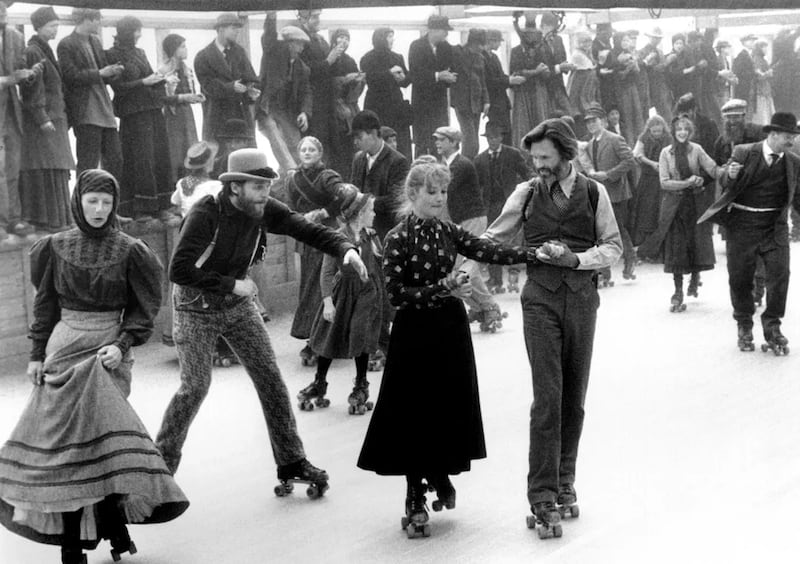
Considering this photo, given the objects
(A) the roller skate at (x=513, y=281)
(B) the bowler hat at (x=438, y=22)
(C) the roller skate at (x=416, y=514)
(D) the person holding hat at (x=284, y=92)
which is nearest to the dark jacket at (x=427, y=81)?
(B) the bowler hat at (x=438, y=22)

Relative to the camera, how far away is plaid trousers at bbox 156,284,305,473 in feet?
21.0

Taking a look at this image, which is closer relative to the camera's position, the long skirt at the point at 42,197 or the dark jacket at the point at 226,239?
the dark jacket at the point at 226,239

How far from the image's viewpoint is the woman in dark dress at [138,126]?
10977 mm

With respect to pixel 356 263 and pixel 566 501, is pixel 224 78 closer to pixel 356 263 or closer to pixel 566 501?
pixel 356 263

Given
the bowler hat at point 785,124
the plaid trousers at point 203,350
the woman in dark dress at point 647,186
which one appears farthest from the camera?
the woman in dark dress at point 647,186

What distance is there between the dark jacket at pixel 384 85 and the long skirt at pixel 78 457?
7.32 metres

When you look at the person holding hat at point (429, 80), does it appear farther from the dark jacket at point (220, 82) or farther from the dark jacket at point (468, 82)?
the dark jacket at point (220, 82)

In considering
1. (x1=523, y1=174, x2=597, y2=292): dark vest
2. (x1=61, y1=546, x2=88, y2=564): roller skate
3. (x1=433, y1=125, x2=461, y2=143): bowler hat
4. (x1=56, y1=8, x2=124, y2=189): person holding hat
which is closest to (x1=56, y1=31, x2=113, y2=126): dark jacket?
(x1=56, y1=8, x2=124, y2=189): person holding hat

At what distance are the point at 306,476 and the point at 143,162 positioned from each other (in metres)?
5.15

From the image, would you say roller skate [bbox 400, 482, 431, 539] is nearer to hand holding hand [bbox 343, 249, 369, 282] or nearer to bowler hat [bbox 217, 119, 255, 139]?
hand holding hand [bbox 343, 249, 369, 282]

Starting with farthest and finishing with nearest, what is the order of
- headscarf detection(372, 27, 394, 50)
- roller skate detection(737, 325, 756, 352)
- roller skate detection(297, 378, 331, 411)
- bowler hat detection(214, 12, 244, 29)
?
1. headscarf detection(372, 27, 394, 50)
2. bowler hat detection(214, 12, 244, 29)
3. roller skate detection(737, 325, 756, 352)
4. roller skate detection(297, 378, 331, 411)

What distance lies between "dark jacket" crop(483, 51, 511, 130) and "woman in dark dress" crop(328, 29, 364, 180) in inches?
84.5

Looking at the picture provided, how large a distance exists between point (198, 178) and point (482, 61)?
4.48 metres

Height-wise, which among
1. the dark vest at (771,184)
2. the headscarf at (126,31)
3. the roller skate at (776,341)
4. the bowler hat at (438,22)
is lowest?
the roller skate at (776,341)
